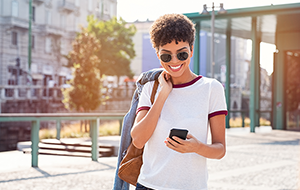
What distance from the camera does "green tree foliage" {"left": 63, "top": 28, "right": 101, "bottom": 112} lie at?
67.5 ft

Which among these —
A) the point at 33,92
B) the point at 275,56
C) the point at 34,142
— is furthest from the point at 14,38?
the point at 34,142

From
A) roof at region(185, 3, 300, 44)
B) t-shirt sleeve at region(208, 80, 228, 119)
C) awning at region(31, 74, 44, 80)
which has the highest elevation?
→ roof at region(185, 3, 300, 44)

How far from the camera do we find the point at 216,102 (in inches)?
89.4

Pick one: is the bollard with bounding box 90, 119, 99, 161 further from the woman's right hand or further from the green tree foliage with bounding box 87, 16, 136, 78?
the green tree foliage with bounding box 87, 16, 136, 78

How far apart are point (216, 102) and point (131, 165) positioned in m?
0.54

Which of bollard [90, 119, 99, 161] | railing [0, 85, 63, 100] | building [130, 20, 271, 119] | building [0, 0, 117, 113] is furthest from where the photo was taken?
building [130, 20, 271, 119]

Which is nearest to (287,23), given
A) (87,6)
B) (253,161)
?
(253,161)

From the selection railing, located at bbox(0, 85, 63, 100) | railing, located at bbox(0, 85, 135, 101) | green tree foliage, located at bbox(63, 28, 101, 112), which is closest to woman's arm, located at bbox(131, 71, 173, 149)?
green tree foliage, located at bbox(63, 28, 101, 112)

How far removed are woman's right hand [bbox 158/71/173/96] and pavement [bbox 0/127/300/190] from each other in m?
3.80

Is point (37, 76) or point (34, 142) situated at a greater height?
point (37, 76)

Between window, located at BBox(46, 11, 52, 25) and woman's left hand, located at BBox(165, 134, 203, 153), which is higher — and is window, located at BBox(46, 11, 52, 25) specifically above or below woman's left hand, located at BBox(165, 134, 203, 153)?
above

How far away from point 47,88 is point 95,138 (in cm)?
2987

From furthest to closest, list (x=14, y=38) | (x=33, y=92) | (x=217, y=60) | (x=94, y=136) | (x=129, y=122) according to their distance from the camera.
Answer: (x=217, y=60) < (x=14, y=38) < (x=33, y=92) < (x=94, y=136) < (x=129, y=122)

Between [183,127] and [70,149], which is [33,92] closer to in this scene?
[70,149]
